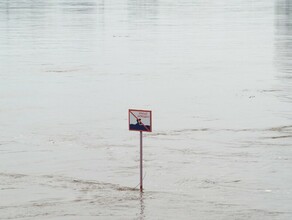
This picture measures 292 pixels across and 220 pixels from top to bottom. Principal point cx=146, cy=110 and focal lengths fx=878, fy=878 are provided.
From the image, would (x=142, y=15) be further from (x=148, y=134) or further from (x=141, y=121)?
(x=141, y=121)

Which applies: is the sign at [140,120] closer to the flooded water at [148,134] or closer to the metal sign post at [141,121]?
the metal sign post at [141,121]

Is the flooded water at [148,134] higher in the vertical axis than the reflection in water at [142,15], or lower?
lower

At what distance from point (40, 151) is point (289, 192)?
643cm

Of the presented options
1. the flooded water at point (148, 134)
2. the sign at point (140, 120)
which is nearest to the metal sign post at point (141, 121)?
the sign at point (140, 120)

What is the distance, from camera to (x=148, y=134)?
22.8 meters

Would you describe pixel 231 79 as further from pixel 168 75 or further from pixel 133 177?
pixel 133 177

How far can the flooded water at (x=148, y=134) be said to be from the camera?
53.4 feet

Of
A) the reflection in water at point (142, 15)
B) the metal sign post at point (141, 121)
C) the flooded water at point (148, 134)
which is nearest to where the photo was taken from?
the flooded water at point (148, 134)

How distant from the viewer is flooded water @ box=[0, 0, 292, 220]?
1627 cm

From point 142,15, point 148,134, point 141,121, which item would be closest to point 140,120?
point 141,121

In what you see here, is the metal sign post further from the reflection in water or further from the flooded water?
the reflection in water

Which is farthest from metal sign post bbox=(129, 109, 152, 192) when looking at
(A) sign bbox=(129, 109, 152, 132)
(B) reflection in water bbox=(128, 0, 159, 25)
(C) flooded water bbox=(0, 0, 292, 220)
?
(B) reflection in water bbox=(128, 0, 159, 25)

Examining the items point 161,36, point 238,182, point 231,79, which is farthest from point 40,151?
point 161,36

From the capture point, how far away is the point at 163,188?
56.5 feet
